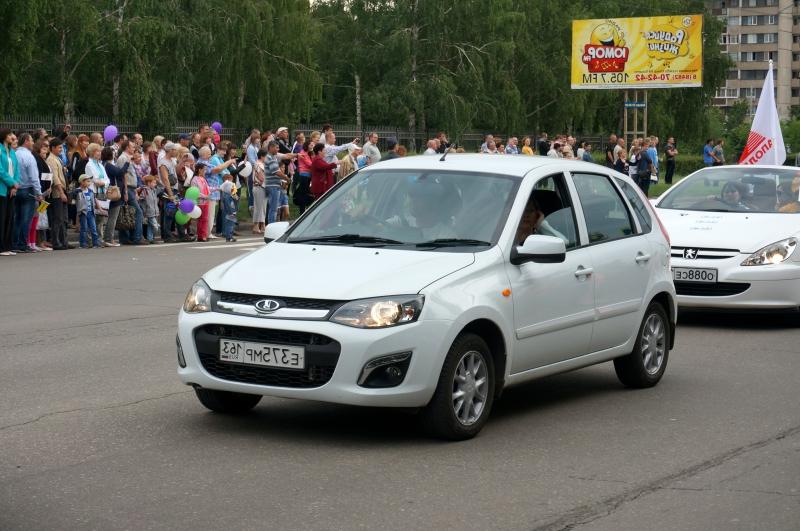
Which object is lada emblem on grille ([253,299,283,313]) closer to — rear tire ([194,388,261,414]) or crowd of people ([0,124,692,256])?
rear tire ([194,388,261,414])

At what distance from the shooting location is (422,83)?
64312mm

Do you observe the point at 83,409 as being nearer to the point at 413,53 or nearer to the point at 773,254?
the point at 773,254

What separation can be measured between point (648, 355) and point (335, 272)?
309cm

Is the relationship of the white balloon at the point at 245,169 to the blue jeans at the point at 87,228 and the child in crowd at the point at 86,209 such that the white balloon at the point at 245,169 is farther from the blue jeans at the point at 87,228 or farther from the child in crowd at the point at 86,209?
the blue jeans at the point at 87,228

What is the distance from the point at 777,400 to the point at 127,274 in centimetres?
1096

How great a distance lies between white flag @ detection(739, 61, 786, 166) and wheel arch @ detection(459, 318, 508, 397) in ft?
52.4

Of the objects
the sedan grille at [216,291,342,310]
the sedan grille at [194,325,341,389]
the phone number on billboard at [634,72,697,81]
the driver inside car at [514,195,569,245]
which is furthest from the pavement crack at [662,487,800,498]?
the phone number on billboard at [634,72,697,81]

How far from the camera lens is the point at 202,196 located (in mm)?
24953

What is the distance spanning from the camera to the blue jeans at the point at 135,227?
23.3 meters

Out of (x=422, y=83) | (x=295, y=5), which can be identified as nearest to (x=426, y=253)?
(x=295, y=5)

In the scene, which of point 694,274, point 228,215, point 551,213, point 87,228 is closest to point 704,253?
point 694,274

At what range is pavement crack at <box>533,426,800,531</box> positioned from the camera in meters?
5.86

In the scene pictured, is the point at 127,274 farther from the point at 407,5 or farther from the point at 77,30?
the point at 407,5

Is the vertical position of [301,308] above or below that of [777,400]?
above
